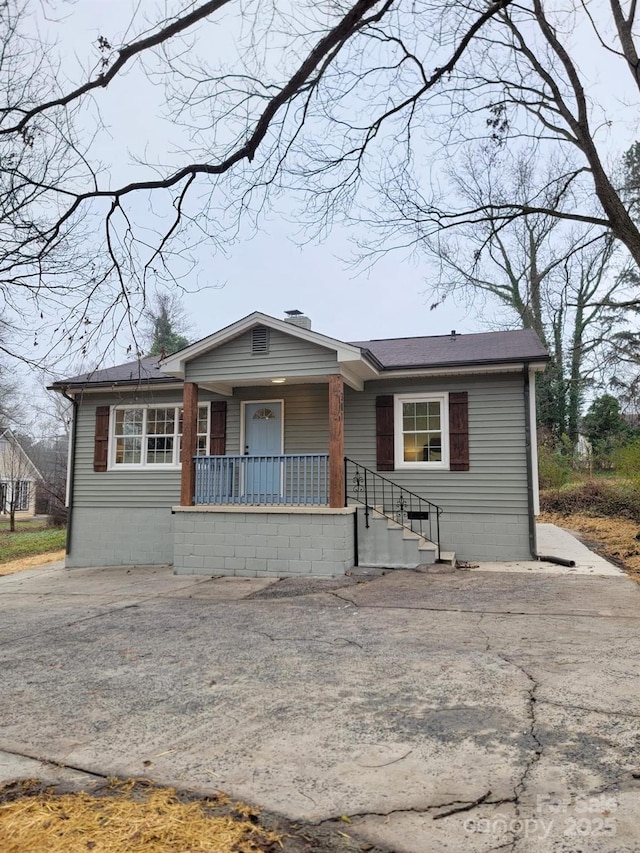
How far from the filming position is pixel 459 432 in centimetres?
1017

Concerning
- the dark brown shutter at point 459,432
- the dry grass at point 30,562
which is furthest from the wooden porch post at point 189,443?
the dry grass at point 30,562

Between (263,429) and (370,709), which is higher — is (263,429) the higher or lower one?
the higher one

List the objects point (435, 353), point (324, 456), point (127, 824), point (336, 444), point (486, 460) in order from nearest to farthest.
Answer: point (127, 824), point (336, 444), point (324, 456), point (486, 460), point (435, 353)

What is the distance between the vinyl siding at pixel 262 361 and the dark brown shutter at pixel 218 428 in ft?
4.97

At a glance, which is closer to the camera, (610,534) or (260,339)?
(260,339)

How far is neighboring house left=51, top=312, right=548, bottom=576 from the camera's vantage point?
368 inches

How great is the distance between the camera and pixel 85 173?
5293mm

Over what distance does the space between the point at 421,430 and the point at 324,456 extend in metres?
2.21

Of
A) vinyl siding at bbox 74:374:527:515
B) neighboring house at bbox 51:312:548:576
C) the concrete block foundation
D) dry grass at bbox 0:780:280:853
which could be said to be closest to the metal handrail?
neighboring house at bbox 51:312:548:576

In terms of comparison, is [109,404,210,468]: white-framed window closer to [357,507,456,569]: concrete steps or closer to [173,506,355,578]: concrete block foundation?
[173,506,355,578]: concrete block foundation

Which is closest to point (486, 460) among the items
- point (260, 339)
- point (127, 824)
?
point (260, 339)

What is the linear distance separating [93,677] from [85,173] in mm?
4467

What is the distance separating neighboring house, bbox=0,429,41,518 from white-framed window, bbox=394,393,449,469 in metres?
18.9

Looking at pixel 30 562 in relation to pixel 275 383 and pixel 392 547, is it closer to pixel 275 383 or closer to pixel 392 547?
pixel 275 383
